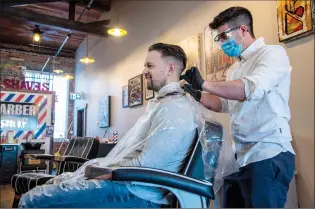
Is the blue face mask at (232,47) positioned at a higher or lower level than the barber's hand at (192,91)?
higher

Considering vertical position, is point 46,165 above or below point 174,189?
below

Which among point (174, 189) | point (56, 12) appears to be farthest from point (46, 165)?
point (56, 12)

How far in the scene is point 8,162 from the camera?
8.75 feet

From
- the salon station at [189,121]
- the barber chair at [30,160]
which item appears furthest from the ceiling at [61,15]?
the barber chair at [30,160]

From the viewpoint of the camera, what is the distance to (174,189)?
0.99 metres

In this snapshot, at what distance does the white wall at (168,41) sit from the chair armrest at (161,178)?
1.49 meters

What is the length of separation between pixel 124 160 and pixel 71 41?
14.2 ft

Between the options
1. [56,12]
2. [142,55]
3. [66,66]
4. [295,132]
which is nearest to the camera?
[295,132]

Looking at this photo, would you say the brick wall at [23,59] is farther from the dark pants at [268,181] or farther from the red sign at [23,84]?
the dark pants at [268,181]

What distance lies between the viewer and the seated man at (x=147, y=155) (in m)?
1.12

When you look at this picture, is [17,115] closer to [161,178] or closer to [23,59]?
[23,59]

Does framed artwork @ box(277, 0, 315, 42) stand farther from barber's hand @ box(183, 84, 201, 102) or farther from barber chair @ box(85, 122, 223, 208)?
barber chair @ box(85, 122, 223, 208)

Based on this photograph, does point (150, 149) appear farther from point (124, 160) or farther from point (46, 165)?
point (46, 165)

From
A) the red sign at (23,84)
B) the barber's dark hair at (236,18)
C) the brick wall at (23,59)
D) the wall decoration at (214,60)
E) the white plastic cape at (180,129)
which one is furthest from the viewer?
the wall decoration at (214,60)
